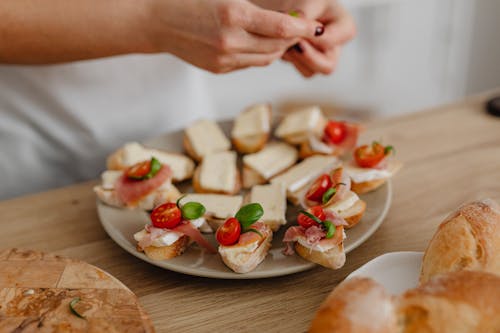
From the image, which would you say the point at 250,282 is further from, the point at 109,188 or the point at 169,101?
the point at 169,101

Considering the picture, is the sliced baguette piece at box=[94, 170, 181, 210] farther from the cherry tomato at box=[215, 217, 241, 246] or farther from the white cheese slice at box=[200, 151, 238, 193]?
the cherry tomato at box=[215, 217, 241, 246]

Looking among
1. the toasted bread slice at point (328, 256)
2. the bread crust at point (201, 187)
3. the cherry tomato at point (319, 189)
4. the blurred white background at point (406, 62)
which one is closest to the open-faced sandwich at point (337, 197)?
the cherry tomato at point (319, 189)

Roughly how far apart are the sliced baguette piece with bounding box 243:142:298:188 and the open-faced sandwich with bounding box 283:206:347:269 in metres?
0.39

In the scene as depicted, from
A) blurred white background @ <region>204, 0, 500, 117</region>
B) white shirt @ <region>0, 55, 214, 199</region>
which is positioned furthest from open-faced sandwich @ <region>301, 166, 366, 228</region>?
blurred white background @ <region>204, 0, 500, 117</region>

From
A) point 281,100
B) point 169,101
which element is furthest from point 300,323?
point 281,100

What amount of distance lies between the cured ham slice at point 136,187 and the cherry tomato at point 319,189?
0.38m

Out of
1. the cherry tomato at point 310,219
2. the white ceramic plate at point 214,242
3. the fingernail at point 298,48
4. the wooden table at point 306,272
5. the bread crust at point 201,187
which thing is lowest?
the wooden table at point 306,272

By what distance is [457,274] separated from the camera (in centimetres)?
95

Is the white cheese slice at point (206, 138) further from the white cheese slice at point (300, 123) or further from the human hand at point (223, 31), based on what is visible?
the human hand at point (223, 31)

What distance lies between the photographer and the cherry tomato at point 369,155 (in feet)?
5.02

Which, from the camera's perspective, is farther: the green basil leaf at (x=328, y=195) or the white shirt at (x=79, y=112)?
the white shirt at (x=79, y=112)

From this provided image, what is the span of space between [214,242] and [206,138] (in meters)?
0.51

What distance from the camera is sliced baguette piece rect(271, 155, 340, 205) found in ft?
5.05

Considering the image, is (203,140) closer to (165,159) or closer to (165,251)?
(165,159)
